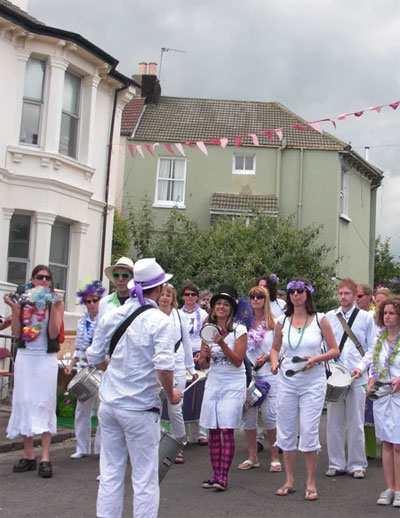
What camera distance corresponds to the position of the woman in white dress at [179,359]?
26.7ft

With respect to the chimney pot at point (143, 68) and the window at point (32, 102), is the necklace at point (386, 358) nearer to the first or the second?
the window at point (32, 102)

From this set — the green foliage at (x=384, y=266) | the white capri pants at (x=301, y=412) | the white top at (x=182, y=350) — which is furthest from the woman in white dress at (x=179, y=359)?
the green foliage at (x=384, y=266)

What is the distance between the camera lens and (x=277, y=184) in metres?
25.6

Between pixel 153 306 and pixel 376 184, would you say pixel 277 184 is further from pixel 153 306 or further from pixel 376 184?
pixel 153 306

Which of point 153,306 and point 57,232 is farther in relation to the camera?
point 57,232

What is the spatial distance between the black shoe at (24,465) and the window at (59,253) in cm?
860

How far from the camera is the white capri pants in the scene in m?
6.91

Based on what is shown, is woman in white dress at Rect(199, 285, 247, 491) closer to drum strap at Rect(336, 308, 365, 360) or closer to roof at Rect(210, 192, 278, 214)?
drum strap at Rect(336, 308, 365, 360)

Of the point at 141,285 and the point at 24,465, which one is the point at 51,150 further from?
Result: the point at 141,285

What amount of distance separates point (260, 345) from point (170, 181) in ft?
57.3

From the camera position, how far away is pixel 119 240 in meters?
22.7

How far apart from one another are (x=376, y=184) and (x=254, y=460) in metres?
23.8

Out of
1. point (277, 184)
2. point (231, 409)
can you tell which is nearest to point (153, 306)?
point (231, 409)

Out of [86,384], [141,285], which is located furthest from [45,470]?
[141,285]
